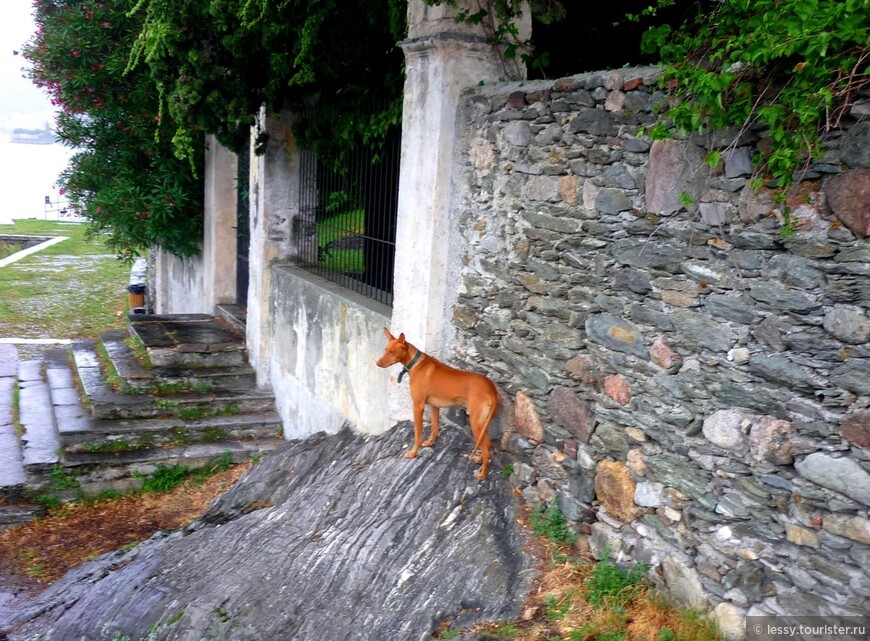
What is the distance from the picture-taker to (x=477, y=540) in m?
4.61

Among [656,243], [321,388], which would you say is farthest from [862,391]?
[321,388]

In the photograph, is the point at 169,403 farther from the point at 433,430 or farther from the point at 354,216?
the point at 433,430

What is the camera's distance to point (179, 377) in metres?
8.77

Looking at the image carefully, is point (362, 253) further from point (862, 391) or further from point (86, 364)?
point (862, 391)

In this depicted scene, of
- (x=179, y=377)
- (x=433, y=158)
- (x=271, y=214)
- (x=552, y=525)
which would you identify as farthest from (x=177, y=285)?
(x=552, y=525)

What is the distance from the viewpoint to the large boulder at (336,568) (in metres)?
4.38

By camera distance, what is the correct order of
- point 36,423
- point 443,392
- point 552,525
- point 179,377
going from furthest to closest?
1. point 179,377
2. point 36,423
3. point 443,392
4. point 552,525

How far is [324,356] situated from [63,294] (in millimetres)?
11030

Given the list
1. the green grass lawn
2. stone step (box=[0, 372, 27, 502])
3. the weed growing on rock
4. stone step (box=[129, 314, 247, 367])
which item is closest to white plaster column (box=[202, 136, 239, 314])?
stone step (box=[129, 314, 247, 367])

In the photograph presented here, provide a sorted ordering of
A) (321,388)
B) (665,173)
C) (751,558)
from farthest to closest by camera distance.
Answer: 1. (321,388)
2. (665,173)
3. (751,558)

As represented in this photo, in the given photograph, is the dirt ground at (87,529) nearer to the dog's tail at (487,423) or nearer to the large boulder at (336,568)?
the large boulder at (336,568)

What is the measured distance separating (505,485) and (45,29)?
907 cm

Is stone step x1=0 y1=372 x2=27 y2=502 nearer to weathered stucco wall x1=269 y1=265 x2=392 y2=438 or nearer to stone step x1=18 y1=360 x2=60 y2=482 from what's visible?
stone step x1=18 y1=360 x2=60 y2=482

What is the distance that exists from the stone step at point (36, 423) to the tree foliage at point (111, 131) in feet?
Result: 7.67
